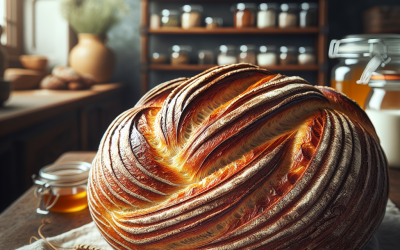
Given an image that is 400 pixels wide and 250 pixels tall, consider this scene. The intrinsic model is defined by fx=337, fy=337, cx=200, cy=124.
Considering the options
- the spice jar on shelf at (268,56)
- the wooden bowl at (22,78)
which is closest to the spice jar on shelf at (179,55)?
the spice jar on shelf at (268,56)

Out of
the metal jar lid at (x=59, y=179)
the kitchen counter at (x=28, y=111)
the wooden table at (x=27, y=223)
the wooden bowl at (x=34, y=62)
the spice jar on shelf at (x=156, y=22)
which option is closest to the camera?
the wooden table at (x=27, y=223)

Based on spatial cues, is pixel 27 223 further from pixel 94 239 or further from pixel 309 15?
pixel 309 15

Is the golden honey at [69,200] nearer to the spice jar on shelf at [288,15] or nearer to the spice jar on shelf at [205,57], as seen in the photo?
the spice jar on shelf at [205,57]

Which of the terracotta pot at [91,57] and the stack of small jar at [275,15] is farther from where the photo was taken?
the terracotta pot at [91,57]

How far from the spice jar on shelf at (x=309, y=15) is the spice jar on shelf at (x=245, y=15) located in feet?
1.18

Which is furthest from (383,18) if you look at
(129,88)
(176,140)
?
(176,140)

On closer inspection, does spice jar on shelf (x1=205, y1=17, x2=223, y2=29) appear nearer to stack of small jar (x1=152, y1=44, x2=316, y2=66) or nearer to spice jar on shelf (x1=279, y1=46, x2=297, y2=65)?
stack of small jar (x1=152, y1=44, x2=316, y2=66)

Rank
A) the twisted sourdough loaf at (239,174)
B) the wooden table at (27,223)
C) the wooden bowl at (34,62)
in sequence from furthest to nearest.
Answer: the wooden bowl at (34,62) → the wooden table at (27,223) → the twisted sourdough loaf at (239,174)

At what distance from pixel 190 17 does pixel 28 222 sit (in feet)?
7.37

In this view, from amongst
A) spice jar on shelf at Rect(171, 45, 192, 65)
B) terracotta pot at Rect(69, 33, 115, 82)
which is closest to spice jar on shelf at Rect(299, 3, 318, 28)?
spice jar on shelf at Rect(171, 45, 192, 65)

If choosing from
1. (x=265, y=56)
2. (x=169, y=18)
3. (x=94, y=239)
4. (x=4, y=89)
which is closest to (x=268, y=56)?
(x=265, y=56)

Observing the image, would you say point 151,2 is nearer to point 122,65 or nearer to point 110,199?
point 122,65

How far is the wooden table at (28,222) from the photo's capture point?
455 millimetres

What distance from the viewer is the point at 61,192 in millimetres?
568
